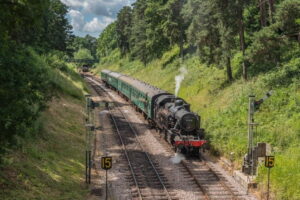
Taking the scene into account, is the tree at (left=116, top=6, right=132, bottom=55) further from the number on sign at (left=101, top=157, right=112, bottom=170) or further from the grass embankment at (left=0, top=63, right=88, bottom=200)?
the number on sign at (left=101, top=157, right=112, bottom=170)

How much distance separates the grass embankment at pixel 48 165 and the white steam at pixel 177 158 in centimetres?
611

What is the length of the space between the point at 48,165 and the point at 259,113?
15.7 metres

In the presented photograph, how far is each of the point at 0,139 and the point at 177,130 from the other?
14258 millimetres

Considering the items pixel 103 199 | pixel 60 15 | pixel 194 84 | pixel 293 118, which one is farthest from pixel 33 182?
pixel 60 15

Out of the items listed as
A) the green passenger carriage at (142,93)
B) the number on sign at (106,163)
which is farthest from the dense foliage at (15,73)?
the green passenger carriage at (142,93)

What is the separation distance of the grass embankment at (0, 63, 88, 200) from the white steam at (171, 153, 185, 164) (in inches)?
240

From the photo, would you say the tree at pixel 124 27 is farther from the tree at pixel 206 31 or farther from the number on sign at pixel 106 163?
the number on sign at pixel 106 163

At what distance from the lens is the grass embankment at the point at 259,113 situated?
1817 cm

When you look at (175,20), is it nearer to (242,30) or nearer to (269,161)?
(242,30)

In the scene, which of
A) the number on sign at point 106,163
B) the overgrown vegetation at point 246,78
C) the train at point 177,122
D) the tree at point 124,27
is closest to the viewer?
the number on sign at point 106,163

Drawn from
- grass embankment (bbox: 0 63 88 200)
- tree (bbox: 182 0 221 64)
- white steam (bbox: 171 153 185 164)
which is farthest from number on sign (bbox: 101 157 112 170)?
tree (bbox: 182 0 221 64)

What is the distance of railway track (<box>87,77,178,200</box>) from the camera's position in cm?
1772

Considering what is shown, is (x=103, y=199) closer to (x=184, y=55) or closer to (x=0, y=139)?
(x=0, y=139)

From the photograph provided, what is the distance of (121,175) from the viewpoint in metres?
20.7
